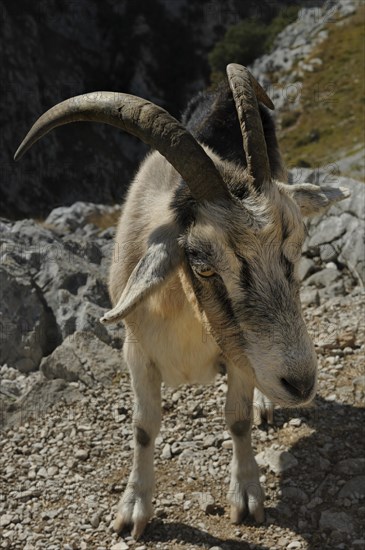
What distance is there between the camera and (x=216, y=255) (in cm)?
477

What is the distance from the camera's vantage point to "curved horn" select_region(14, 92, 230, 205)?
488 cm

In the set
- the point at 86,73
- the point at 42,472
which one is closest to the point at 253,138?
the point at 42,472

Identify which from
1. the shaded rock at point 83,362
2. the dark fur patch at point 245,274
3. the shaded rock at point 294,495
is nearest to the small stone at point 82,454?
the shaded rock at point 83,362

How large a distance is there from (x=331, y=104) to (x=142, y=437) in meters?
40.7

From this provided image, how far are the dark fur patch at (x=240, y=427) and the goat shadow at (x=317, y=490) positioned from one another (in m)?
0.72

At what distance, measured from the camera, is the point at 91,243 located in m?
11.9

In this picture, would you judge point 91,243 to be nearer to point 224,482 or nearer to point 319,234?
point 319,234

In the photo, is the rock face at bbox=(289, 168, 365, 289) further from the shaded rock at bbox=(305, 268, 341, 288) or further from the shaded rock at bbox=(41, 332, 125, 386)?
the shaded rock at bbox=(41, 332, 125, 386)

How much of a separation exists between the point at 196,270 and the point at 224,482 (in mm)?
3006

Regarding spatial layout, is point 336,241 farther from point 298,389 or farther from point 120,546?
point 298,389

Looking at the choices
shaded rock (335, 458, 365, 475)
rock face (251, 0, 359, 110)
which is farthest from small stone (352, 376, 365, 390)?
rock face (251, 0, 359, 110)

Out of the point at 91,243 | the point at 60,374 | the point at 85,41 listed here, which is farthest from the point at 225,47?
the point at 60,374

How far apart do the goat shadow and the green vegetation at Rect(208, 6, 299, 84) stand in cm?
5110

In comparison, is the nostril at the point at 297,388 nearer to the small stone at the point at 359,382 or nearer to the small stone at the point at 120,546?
the small stone at the point at 120,546
